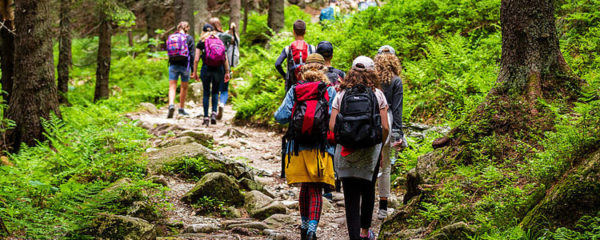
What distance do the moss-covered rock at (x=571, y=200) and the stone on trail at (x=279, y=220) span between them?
10.0ft

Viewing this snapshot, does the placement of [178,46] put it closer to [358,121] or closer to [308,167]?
[308,167]

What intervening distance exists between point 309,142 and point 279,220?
4.95ft

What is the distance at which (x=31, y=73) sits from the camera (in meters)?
9.49

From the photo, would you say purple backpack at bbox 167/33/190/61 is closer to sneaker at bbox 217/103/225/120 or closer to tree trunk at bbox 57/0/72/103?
sneaker at bbox 217/103/225/120

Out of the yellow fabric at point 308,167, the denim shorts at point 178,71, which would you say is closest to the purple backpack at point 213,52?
the denim shorts at point 178,71

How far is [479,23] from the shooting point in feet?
35.9

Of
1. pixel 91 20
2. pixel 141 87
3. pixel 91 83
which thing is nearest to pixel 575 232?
pixel 141 87

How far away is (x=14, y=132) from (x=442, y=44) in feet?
30.4

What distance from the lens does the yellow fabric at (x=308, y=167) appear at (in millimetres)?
5105

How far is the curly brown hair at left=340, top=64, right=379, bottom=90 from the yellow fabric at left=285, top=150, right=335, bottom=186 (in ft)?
2.64

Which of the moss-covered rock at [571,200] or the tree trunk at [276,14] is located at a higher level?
the tree trunk at [276,14]

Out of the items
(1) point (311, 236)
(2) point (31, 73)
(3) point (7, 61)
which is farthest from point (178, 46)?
(1) point (311, 236)

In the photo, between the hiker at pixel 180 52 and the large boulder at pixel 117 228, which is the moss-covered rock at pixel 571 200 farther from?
the hiker at pixel 180 52

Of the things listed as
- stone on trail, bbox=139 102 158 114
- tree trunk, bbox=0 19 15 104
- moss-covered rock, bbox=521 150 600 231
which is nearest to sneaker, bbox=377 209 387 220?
moss-covered rock, bbox=521 150 600 231
